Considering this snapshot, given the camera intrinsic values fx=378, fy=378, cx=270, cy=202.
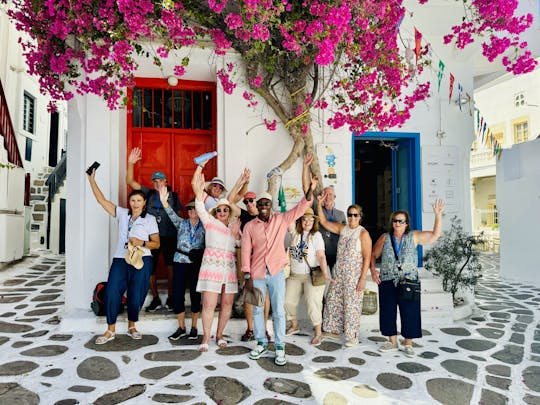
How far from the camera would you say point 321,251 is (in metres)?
4.84

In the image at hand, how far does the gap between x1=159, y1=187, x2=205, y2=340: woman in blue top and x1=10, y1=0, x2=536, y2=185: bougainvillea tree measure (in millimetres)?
1864

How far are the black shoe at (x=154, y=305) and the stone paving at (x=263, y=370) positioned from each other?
385mm

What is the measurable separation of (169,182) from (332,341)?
3.64 metres

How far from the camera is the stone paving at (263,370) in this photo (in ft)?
11.0

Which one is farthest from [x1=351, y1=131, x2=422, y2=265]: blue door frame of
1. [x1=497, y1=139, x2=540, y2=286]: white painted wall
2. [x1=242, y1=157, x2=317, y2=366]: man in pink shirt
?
[x1=242, y1=157, x2=317, y2=366]: man in pink shirt

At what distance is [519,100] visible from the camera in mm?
19469

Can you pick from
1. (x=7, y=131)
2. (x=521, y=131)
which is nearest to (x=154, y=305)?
(x=7, y=131)

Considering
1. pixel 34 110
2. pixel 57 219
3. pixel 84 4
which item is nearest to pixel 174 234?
pixel 84 4

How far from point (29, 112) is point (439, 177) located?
14.1m

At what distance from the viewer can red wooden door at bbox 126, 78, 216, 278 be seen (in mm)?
6387

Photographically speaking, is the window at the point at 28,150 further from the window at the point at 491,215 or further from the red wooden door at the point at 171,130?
the window at the point at 491,215

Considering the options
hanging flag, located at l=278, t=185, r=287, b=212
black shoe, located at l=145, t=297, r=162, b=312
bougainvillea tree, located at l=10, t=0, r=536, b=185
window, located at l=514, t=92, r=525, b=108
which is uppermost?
window, located at l=514, t=92, r=525, b=108

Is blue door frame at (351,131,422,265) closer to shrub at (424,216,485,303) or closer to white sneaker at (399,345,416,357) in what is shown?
shrub at (424,216,485,303)

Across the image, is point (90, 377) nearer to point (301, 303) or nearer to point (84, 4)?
point (301, 303)
